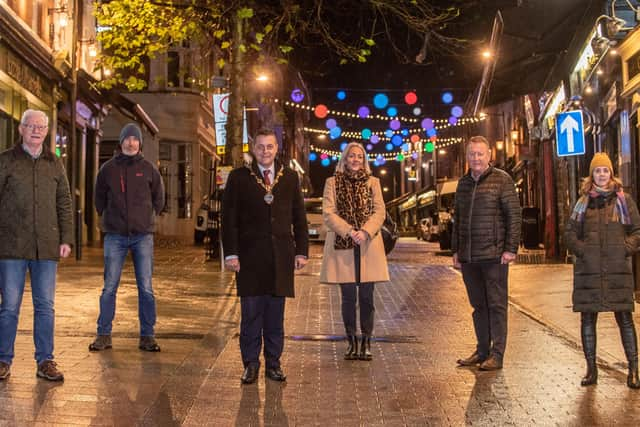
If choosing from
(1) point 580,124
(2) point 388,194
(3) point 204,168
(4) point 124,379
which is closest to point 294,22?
(1) point 580,124

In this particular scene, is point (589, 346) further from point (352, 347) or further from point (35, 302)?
point (35, 302)

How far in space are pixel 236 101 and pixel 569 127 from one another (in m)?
6.49

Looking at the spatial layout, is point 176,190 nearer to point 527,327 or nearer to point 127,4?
point 127,4

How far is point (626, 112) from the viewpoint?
45.1 ft

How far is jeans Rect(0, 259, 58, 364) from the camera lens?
618cm

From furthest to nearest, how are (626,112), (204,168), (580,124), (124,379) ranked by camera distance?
(204,168) → (580,124) → (626,112) → (124,379)

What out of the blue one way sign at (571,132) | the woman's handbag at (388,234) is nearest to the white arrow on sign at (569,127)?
the blue one way sign at (571,132)

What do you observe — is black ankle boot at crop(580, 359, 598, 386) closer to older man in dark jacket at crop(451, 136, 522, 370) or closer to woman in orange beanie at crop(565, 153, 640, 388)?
woman in orange beanie at crop(565, 153, 640, 388)

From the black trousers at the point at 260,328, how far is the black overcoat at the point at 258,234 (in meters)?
0.12

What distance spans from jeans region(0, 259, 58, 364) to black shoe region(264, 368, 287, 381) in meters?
1.63

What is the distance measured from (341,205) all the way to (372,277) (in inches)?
27.4

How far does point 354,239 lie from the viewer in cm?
722

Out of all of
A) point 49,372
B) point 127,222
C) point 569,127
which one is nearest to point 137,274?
point 127,222

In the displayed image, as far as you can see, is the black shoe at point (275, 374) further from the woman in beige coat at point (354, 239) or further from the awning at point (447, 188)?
the awning at point (447, 188)
